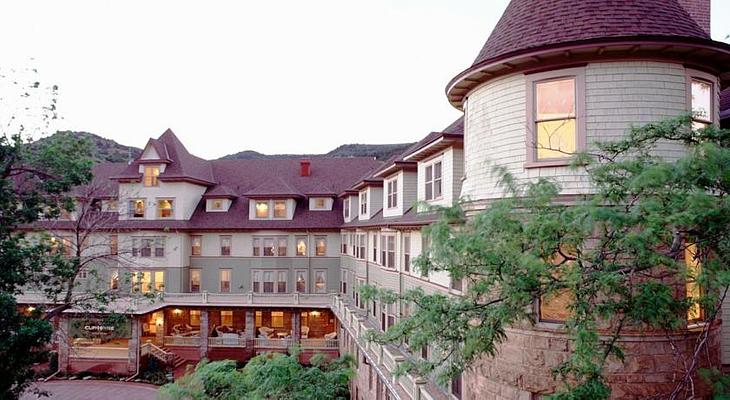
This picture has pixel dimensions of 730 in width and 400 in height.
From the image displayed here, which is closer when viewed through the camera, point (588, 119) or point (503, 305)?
point (503, 305)

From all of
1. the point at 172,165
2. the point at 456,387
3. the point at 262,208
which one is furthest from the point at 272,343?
the point at 456,387

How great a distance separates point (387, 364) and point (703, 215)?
12.7 meters

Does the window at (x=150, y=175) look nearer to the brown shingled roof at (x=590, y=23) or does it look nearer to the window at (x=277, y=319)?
the window at (x=277, y=319)

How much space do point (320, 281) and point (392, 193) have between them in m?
15.9

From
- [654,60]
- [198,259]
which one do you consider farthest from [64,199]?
[198,259]

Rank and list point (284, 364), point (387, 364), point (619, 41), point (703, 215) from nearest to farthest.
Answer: point (703, 215) < point (619, 41) < point (284, 364) < point (387, 364)

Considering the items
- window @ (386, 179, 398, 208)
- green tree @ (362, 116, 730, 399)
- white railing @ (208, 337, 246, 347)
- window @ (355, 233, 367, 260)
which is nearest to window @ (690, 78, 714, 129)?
green tree @ (362, 116, 730, 399)

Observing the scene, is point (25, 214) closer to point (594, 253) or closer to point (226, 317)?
point (594, 253)

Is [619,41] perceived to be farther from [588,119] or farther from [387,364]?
[387,364]

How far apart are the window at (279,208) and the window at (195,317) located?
32.2 feet

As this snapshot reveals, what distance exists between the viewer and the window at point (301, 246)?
36.1 meters

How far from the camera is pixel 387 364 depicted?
15.5m

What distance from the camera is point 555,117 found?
335 inches

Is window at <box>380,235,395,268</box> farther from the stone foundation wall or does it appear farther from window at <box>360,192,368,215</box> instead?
the stone foundation wall
